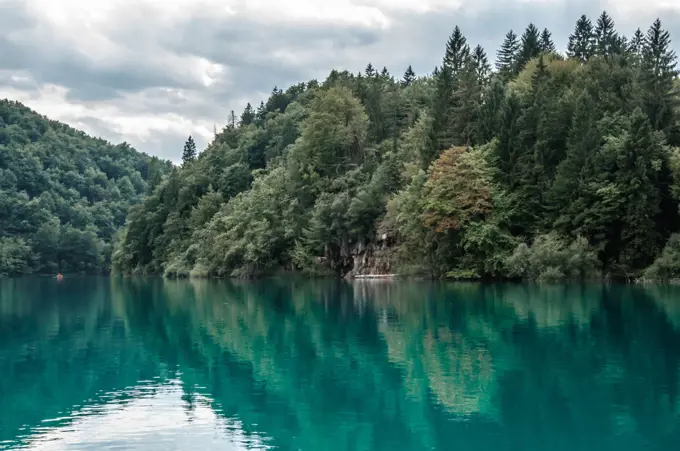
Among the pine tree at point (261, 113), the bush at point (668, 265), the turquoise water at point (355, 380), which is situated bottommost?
the turquoise water at point (355, 380)

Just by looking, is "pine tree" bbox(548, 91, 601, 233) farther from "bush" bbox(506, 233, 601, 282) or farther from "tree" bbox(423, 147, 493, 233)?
"tree" bbox(423, 147, 493, 233)

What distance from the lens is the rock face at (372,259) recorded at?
87125 mm

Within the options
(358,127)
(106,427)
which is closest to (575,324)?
(106,427)

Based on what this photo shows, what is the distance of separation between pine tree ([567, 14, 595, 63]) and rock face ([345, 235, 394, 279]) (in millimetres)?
48613

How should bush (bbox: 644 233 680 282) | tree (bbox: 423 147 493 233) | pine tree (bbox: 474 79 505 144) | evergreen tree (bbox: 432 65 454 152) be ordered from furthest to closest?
evergreen tree (bbox: 432 65 454 152) → pine tree (bbox: 474 79 505 144) → tree (bbox: 423 147 493 233) → bush (bbox: 644 233 680 282)

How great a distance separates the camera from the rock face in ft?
286

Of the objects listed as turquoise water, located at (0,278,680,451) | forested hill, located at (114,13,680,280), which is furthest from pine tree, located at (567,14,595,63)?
turquoise water, located at (0,278,680,451)

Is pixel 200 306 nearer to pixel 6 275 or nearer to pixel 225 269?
pixel 225 269

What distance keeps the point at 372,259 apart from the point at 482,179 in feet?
68.4

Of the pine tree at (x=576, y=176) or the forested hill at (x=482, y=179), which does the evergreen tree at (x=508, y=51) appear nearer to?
the forested hill at (x=482, y=179)

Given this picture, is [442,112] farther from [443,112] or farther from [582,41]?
[582,41]

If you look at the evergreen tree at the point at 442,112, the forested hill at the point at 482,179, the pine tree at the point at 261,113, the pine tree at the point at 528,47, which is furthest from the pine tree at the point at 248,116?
the evergreen tree at the point at 442,112

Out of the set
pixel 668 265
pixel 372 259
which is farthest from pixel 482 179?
pixel 372 259

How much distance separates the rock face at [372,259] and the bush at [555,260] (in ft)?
68.3
